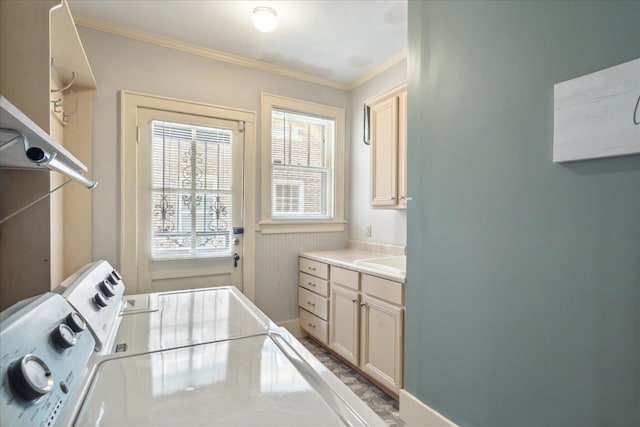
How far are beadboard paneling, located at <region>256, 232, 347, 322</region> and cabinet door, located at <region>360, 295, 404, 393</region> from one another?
42.7 inches

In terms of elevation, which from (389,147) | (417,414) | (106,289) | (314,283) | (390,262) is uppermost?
(389,147)

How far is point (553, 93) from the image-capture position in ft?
4.15

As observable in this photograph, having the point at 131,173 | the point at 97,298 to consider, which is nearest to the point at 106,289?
the point at 97,298

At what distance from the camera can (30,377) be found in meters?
0.51

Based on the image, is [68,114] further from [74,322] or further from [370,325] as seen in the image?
[370,325]

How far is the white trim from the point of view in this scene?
245cm

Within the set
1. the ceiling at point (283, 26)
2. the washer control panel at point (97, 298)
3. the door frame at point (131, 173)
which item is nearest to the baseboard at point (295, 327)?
the door frame at point (131, 173)

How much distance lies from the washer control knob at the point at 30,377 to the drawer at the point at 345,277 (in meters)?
2.00

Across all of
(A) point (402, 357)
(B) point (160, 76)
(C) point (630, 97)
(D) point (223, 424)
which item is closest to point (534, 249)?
(C) point (630, 97)

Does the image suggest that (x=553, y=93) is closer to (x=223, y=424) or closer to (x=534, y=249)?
(x=534, y=249)

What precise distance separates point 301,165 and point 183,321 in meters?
2.31

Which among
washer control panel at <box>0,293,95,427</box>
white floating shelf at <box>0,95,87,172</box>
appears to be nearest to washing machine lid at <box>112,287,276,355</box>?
washer control panel at <box>0,293,95,427</box>

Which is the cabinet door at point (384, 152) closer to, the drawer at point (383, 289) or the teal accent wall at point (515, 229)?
the teal accent wall at point (515, 229)

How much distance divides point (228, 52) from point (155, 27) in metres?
0.60
